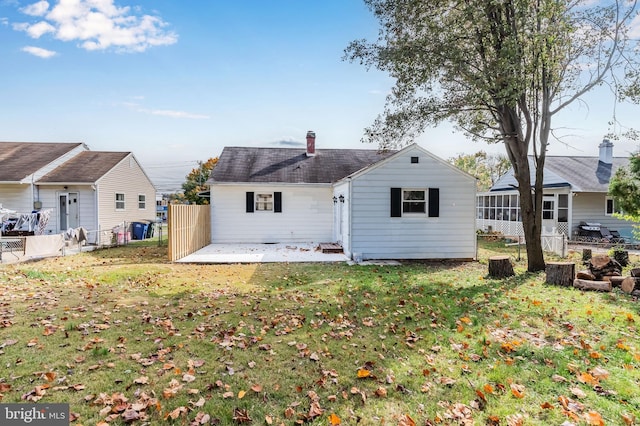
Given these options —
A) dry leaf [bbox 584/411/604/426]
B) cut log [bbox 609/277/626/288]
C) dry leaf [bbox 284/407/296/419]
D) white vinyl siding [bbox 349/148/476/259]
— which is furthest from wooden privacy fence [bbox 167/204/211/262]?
cut log [bbox 609/277/626/288]

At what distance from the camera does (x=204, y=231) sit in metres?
14.6

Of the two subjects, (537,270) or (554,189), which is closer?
(537,270)

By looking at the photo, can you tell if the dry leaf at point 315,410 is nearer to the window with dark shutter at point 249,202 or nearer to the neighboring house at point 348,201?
the neighboring house at point 348,201

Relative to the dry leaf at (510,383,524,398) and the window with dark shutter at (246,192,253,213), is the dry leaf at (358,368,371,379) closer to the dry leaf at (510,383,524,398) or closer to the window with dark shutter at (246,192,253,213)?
the dry leaf at (510,383,524,398)

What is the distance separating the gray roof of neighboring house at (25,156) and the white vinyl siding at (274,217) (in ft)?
29.1

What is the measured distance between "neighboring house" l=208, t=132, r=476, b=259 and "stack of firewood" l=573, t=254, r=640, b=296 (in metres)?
4.02

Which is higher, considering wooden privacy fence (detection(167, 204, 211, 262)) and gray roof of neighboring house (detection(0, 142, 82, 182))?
gray roof of neighboring house (detection(0, 142, 82, 182))

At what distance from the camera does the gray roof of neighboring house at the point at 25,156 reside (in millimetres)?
15617

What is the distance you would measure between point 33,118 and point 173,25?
1394 cm

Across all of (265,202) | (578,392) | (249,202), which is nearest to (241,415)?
(578,392)

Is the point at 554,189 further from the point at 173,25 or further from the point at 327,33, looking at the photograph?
the point at 173,25

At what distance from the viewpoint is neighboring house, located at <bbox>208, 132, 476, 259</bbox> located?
1141 cm

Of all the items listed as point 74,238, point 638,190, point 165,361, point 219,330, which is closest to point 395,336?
point 219,330

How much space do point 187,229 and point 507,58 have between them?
11.1 m
